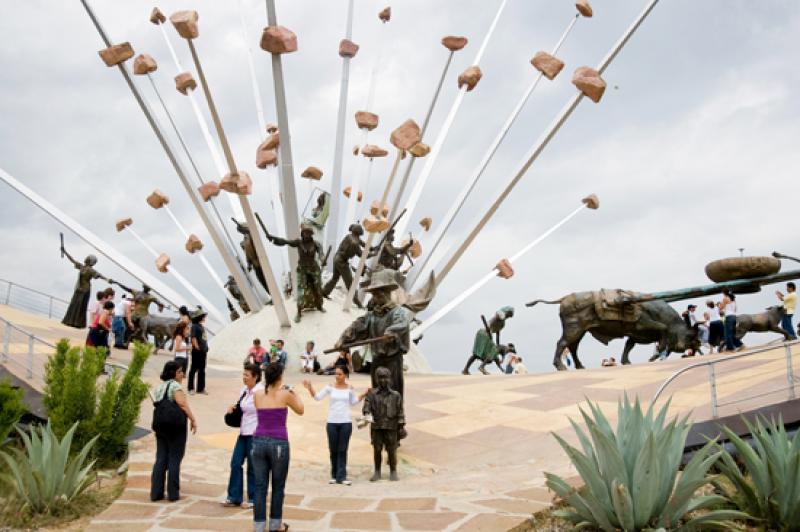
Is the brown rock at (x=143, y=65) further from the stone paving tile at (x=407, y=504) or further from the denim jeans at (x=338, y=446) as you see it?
the stone paving tile at (x=407, y=504)

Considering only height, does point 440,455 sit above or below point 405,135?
below

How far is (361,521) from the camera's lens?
461 centimetres

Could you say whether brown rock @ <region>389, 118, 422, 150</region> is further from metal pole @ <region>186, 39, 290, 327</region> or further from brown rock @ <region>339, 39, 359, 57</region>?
brown rock @ <region>339, 39, 359, 57</region>

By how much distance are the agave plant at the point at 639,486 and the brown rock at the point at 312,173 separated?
17947 millimetres

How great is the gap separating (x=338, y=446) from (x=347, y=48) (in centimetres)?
1538

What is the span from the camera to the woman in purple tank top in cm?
441

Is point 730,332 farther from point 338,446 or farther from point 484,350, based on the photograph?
point 338,446

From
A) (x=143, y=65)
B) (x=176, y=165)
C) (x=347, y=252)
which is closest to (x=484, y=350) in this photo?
(x=347, y=252)

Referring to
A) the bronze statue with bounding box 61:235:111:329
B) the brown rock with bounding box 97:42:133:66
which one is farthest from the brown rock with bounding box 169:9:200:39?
the bronze statue with bounding box 61:235:111:329

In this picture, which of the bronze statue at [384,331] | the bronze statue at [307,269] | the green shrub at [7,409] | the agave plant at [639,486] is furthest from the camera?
the bronze statue at [307,269]

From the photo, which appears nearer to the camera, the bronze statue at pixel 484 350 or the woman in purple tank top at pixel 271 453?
the woman in purple tank top at pixel 271 453

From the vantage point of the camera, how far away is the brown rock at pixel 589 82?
14.8 meters

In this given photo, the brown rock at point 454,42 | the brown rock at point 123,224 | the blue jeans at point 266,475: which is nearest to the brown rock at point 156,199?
the brown rock at point 123,224

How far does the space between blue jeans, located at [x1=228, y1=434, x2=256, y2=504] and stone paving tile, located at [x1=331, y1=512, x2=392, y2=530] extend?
0.98m
